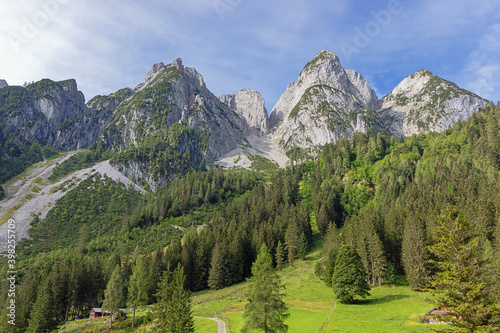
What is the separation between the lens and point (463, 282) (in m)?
21.3

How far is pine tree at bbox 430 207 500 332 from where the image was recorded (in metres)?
20.3

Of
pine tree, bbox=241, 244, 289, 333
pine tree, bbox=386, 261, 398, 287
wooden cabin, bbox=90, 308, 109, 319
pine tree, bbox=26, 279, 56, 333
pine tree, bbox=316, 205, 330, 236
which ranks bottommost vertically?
wooden cabin, bbox=90, 308, 109, 319

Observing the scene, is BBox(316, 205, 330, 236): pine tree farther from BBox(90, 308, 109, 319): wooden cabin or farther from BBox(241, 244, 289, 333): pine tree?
BBox(241, 244, 289, 333): pine tree

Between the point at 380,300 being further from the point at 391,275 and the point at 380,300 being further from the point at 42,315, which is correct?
the point at 42,315

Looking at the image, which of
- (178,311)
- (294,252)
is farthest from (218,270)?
(178,311)

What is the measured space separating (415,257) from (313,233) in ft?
231

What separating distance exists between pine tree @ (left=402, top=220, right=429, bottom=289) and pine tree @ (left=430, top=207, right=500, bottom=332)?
Result: 46912 millimetres

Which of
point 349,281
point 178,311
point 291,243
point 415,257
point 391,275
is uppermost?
point 291,243

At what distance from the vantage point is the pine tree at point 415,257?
61906mm

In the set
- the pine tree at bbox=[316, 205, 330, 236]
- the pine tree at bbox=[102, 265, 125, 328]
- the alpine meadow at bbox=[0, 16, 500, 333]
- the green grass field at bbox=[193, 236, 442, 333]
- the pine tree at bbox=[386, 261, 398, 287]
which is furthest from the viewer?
the pine tree at bbox=[316, 205, 330, 236]

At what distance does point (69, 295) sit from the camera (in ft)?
260

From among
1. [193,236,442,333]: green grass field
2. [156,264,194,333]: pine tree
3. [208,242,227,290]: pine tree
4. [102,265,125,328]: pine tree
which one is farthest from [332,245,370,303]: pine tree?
[102,265,125,328]: pine tree

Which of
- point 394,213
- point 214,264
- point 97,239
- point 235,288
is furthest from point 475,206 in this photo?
point 97,239

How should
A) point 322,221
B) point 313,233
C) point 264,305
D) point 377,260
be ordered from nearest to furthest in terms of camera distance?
point 264,305 → point 377,260 → point 322,221 → point 313,233
